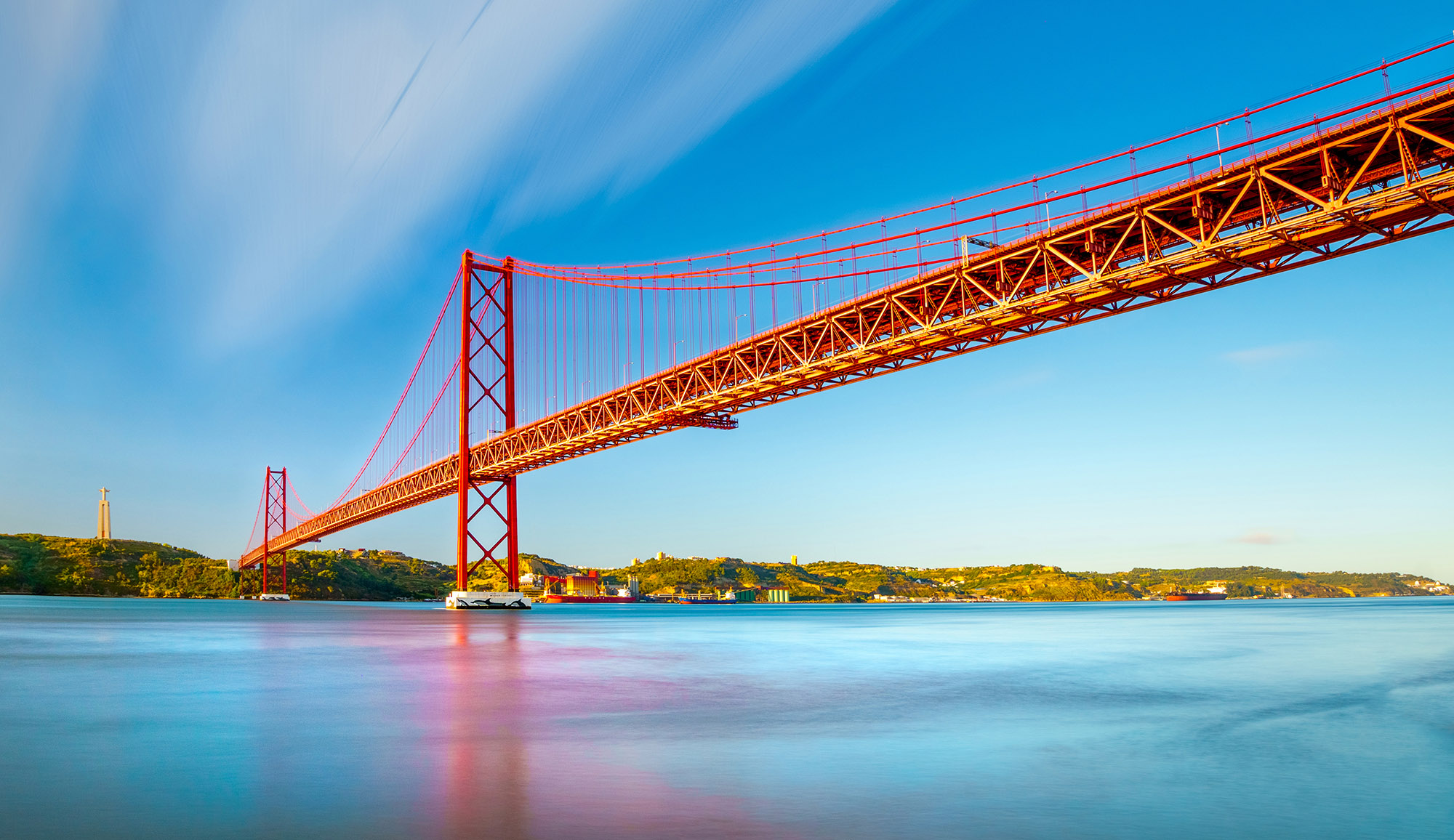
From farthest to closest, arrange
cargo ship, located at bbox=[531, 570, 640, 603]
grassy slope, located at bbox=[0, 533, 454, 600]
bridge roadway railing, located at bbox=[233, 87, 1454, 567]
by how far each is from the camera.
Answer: cargo ship, located at bbox=[531, 570, 640, 603] < grassy slope, located at bbox=[0, 533, 454, 600] < bridge roadway railing, located at bbox=[233, 87, 1454, 567]

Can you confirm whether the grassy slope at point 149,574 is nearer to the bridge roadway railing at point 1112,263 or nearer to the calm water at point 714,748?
the bridge roadway railing at point 1112,263

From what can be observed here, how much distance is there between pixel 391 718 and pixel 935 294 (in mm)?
21065

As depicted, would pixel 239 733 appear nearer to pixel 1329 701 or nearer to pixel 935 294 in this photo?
pixel 1329 701

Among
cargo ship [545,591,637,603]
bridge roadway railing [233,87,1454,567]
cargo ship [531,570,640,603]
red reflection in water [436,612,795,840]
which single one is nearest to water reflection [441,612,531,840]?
red reflection in water [436,612,795,840]

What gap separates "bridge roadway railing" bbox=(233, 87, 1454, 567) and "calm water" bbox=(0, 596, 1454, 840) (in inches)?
352

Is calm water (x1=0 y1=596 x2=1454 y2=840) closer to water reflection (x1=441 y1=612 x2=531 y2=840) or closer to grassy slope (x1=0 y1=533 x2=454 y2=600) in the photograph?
water reflection (x1=441 y1=612 x2=531 y2=840)

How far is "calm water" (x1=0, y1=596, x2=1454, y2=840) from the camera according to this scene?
5.86 metres

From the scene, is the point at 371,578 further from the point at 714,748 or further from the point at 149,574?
the point at 714,748

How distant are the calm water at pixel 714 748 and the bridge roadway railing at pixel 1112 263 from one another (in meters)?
8.93

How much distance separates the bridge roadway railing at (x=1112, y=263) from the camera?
17.5 m

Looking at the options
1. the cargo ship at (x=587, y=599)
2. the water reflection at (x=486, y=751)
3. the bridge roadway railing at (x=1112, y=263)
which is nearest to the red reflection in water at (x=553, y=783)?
the water reflection at (x=486, y=751)

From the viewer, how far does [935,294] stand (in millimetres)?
27344

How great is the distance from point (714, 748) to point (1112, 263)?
1853 centimetres

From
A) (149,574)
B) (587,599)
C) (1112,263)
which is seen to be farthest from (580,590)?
(1112,263)
